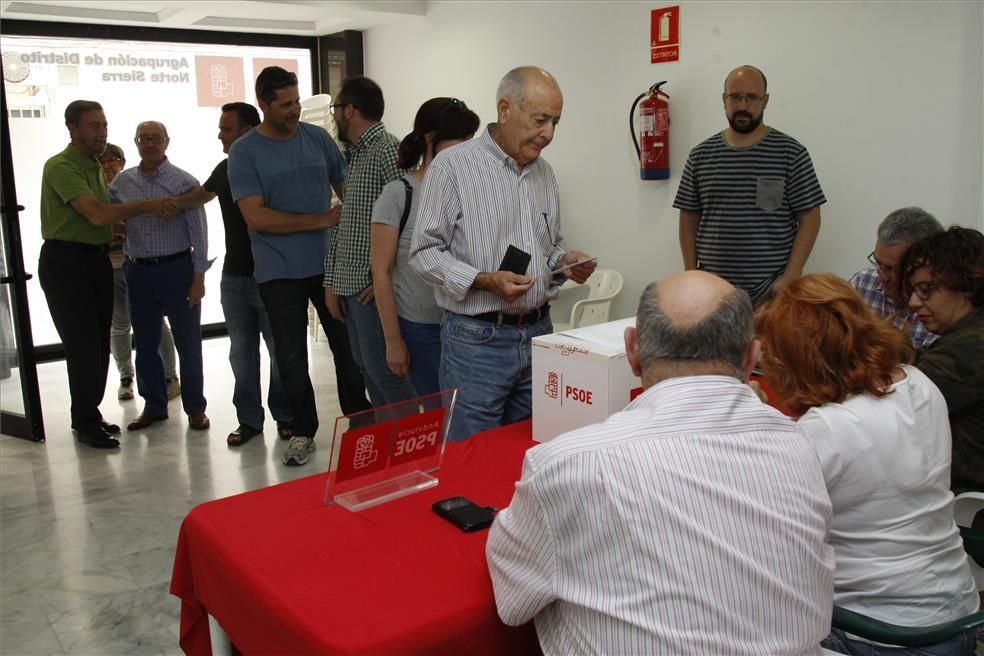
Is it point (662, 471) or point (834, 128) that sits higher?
point (834, 128)

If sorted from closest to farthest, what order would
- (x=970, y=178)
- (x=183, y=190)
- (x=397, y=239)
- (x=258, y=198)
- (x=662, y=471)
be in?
1. (x=662, y=471)
2. (x=397, y=239)
3. (x=970, y=178)
4. (x=258, y=198)
5. (x=183, y=190)

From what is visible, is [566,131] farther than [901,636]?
Yes

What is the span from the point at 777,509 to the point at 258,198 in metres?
3.07

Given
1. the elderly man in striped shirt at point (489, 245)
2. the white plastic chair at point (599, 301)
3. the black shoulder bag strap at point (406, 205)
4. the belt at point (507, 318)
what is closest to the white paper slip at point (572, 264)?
the elderly man in striped shirt at point (489, 245)

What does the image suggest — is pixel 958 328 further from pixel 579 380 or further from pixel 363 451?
pixel 363 451

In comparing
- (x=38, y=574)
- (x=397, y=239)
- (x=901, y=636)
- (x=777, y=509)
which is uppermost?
(x=397, y=239)

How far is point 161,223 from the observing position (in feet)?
15.5

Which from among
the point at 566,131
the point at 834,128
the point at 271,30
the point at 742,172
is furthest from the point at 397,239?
the point at 271,30

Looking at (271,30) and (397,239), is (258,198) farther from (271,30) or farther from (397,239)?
(271,30)

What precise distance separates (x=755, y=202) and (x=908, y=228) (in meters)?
1.22

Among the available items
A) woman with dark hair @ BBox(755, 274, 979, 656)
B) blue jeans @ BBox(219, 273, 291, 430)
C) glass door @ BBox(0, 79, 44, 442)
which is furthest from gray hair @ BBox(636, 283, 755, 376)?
glass door @ BBox(0, 79, 44, 442)

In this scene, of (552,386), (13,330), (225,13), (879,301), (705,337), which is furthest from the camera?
(225,13)

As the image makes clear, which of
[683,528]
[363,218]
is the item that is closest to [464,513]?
[683,528]

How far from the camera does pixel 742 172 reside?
12.9 feet
